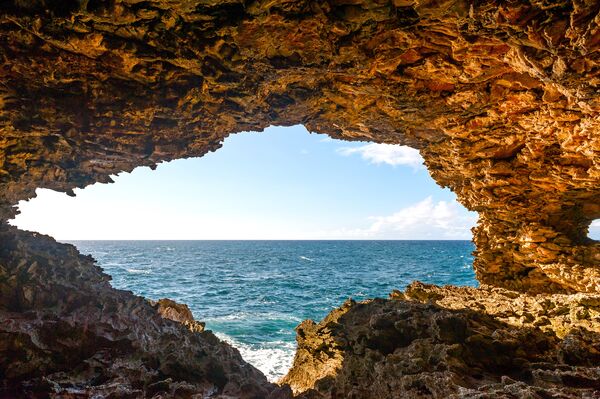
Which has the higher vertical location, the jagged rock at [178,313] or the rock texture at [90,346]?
the rock texture at [90,346]

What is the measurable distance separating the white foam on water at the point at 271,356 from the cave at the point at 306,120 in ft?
22.2

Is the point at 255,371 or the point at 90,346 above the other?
the point at 90,346

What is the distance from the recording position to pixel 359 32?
844 centimetres

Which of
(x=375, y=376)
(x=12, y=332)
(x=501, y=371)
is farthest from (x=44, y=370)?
(x=501, y=371)

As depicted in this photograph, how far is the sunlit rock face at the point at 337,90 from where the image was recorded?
725 cm

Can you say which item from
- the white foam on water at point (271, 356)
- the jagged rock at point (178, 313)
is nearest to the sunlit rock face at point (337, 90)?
the jagged rock at point (178, 313)

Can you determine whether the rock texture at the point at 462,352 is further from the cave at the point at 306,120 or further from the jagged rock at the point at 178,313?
the jagged rock at the point at 178,313

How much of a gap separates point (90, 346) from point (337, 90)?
11.7m

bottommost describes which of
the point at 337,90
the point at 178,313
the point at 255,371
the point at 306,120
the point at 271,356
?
the point at 271,356

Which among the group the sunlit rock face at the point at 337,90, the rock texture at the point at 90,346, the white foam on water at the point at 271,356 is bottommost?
the white foam on water at the point at 271,356

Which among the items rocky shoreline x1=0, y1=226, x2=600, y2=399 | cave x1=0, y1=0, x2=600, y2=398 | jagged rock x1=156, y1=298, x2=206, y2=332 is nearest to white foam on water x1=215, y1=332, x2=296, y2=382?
jagged rock x1=156, y1=298, x2=206, y2=332

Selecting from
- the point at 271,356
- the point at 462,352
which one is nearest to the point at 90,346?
the point at 462,352

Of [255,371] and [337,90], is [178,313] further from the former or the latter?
[337,90]

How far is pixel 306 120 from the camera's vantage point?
1551 centimetres
